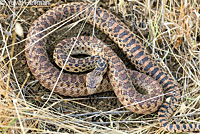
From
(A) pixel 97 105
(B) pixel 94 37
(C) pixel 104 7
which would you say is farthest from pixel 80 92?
(C) pixel 104 7

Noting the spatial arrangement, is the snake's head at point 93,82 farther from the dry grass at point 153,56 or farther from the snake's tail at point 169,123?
the snake's tail at point 169,123

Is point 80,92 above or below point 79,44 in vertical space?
below

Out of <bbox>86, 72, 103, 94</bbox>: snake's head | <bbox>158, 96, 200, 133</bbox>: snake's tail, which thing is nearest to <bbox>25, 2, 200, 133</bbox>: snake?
<bbox>158, 96, 200, 133</bbox>: snake's tail

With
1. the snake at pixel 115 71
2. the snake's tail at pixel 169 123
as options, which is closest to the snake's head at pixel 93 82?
the snake at pixel 115 71

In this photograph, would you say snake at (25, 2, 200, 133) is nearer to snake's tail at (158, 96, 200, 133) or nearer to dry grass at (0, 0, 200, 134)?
snake's tail at (158, 96, 200, 133)

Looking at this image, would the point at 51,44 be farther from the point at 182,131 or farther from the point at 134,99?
the point at 182,131

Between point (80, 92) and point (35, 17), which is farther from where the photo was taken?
point (35, 17)
